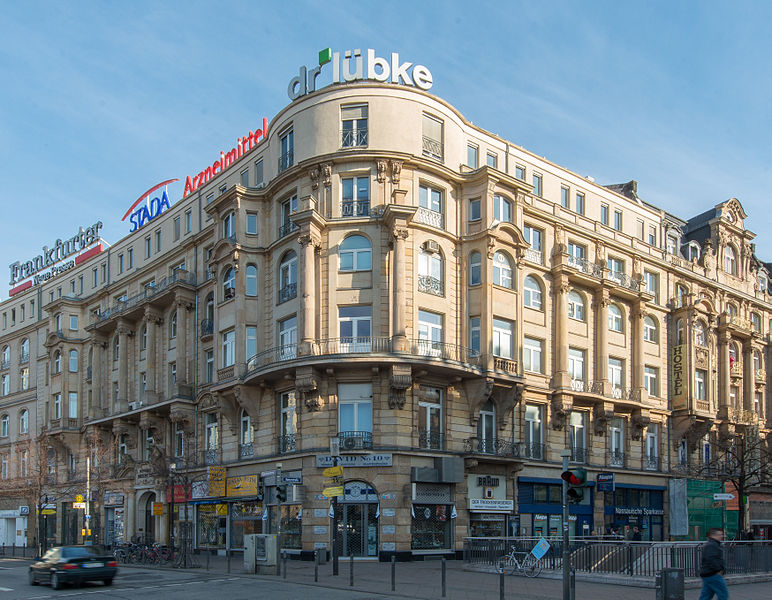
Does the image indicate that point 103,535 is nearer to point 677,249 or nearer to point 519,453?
point 519,453

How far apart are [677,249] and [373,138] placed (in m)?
26.0

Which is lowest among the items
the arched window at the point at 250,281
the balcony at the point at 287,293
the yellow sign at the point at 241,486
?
the yellow sign at the point at 241,486

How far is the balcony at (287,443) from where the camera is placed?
36266mm

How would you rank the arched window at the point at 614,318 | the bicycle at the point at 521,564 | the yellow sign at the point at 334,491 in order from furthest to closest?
the arched window at the point at 614,318 < the bicycle at the point at 521,564 < the yellow sign at the point at 334,491

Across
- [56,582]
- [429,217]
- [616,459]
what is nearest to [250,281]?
[429,217]

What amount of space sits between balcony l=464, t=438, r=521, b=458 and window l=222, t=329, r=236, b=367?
41.6ft

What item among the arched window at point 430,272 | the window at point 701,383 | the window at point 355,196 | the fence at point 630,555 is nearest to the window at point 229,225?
the window at point 355,196

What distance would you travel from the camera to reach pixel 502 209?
39.5m

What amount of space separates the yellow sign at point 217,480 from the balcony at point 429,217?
52.1 feet

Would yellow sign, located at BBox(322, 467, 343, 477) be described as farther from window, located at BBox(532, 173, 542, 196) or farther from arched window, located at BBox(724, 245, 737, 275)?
arched window, located at BBox(724, 245, 737, 275)

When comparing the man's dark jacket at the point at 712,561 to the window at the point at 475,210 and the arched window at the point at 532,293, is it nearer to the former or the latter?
the window at the point at 475,210

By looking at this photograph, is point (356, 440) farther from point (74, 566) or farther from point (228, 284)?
point (74, 566)

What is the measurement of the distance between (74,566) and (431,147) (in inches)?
909

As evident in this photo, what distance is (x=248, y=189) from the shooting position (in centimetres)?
4050
